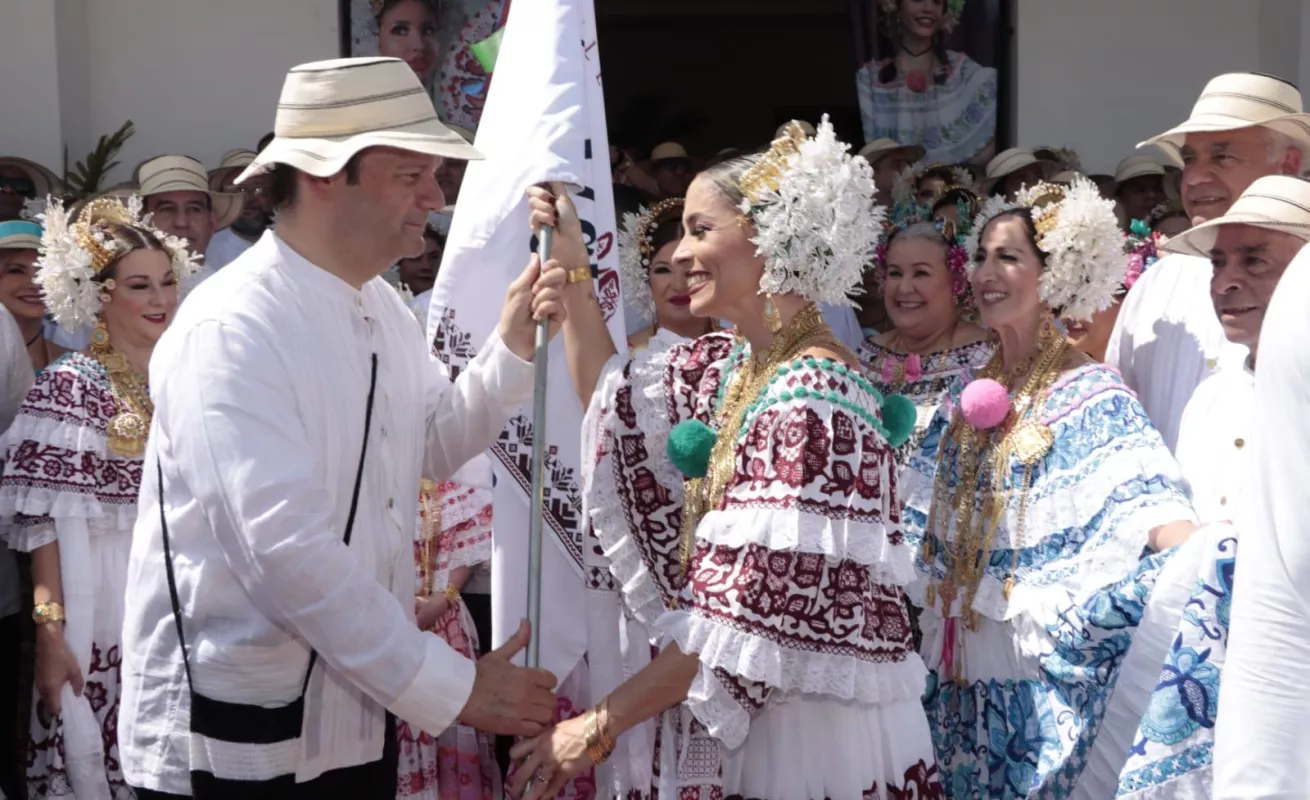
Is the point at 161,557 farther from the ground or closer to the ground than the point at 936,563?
farther from the ground

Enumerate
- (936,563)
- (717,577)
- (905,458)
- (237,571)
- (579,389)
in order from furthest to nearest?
(905,458)
(936,563)
(579,389)
(717,577)
(237,571)

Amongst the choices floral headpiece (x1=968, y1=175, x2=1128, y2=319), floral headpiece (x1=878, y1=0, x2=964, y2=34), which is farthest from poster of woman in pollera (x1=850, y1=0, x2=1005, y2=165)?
floral headpiece (x1=968, y1=175, x2=1128, y2=319)

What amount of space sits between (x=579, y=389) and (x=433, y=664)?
103 cm

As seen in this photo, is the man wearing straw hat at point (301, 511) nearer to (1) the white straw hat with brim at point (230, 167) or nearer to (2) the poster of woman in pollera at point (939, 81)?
(1) the white straw hat with brim at point (230, 167)

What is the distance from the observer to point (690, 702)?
3041 millimetres

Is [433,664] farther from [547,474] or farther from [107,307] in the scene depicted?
[107,307]

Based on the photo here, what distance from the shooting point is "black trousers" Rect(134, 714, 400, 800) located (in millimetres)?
2982

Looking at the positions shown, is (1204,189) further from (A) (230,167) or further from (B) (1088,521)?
(A) (230,167)

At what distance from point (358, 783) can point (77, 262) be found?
252cm

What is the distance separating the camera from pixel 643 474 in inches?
138

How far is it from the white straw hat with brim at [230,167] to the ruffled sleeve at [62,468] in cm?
264

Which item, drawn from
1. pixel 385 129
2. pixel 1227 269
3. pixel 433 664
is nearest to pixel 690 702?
pixel 433 664

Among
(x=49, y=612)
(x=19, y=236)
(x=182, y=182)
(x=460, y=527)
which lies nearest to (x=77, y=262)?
(x=19, y=236)

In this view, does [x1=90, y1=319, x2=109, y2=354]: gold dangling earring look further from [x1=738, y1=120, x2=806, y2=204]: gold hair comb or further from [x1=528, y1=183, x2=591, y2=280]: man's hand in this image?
[x1=738, y1=120, x2=806, y2=204]: gold hair comb
